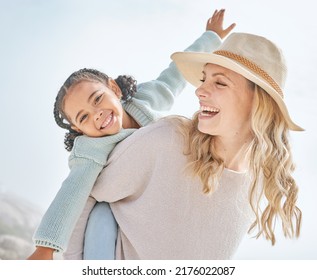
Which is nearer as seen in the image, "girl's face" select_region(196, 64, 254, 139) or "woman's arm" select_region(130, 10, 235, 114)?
"girl's face" select_region(196, 64, 254, 139)

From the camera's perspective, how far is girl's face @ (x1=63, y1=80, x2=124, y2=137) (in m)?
1.57

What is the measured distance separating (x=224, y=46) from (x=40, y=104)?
Answer: 1.66 metres

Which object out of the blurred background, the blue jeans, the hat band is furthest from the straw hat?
the blurred background

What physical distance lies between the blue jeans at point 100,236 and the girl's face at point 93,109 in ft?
0.75

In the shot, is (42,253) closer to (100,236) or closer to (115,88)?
(100,236)

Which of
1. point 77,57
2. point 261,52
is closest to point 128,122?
point 261,52

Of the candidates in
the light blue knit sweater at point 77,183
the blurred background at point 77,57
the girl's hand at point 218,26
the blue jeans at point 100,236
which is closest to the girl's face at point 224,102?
the light blue knit sweater at point 77,183

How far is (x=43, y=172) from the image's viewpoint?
2973 mm

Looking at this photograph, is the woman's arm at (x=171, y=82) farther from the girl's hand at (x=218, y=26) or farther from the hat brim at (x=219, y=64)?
the hat brim at (x=219, y=64)

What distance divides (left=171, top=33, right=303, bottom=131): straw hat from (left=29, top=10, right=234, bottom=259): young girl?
0.26 m

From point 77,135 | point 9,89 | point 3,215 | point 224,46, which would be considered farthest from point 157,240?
point 9,89

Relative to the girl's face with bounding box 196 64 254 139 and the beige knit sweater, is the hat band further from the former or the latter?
the beige knit sweater

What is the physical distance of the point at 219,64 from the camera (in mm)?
1492
